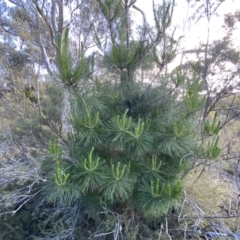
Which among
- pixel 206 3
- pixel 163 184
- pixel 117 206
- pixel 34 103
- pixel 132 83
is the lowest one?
pixel 117 206

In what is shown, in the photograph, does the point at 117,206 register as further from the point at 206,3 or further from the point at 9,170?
the point at 206,3

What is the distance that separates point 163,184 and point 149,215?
64cm

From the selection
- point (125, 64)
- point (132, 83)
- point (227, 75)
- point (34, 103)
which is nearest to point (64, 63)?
point (125, 64)

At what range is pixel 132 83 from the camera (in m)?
2.68

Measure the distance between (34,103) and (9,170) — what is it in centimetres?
160

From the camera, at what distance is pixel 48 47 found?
5.94 m

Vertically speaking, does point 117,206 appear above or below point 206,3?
below

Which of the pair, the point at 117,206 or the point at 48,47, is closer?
the point at 117,206

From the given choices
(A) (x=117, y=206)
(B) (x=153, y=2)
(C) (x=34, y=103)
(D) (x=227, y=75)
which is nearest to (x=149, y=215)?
(A) (x=117, y=206)

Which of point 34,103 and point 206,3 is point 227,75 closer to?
point 206,3

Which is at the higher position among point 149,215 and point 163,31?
point 163,31

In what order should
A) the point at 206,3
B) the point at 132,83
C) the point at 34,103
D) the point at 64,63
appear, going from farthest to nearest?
the point at 206,3 → the point at 34,103 → the point at 132,83 → the point at 64,63

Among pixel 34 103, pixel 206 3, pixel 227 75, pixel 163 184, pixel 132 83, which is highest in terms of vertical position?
pixel 206 3

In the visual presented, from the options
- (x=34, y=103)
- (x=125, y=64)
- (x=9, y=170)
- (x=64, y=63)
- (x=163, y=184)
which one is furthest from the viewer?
(x=34, y=103)
